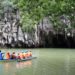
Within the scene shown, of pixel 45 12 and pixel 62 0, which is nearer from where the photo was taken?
pixel 62 0

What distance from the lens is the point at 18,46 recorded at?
47.4m

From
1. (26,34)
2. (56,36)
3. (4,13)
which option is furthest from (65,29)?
(4,13)

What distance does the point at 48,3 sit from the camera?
17547 mm

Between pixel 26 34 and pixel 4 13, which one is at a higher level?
pixel 4 13

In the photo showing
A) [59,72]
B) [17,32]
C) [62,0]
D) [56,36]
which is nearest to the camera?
[62,0]

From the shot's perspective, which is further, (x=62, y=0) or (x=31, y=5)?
(x=31, y=5)

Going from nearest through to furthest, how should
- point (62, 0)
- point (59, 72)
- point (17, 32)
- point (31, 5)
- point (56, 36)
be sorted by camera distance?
point (62, 0), point (31, 5), point (59, 72), point (17, 32), point (56, 36)

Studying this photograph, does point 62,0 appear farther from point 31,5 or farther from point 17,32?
point 17,32

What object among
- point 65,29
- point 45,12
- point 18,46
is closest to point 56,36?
point 65,29

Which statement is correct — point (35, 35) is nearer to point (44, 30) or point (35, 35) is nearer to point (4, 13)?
point (44, 30)

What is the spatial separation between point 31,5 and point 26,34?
95.2ft

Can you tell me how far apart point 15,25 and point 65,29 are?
763 cm

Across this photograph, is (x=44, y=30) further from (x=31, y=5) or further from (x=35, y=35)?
(x=31, y=5)

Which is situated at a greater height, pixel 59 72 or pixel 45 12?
pixel 45 12
